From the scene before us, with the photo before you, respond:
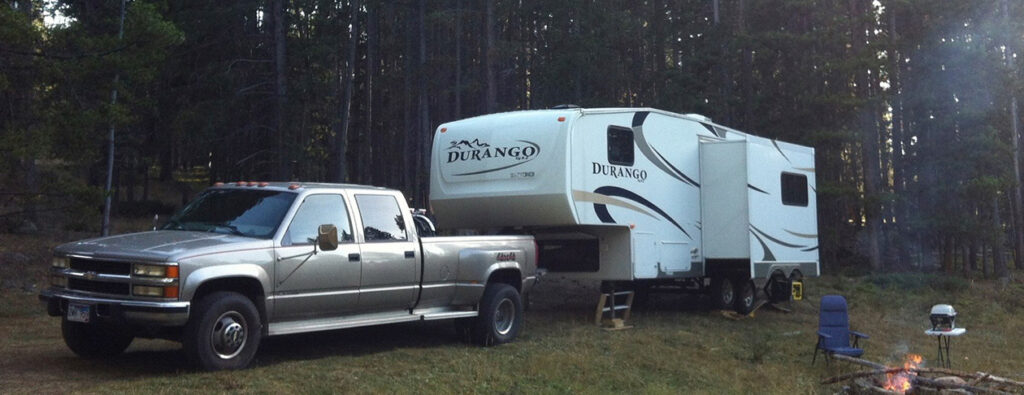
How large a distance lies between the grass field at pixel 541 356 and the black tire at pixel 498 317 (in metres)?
0.18

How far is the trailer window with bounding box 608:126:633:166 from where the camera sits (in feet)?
46.1

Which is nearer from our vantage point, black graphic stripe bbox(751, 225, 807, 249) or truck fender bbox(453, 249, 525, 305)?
truck fender bbox(453, 249, 525, 305)

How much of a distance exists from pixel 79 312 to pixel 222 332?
1223 millimetres

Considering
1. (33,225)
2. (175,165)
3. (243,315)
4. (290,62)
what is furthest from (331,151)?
(243,315)

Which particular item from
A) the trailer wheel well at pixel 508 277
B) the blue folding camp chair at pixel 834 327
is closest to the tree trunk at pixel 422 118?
the trailer wheel well at pixel 508 277

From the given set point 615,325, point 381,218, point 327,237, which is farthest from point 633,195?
point 327,237

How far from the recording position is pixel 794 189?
57.8 ft

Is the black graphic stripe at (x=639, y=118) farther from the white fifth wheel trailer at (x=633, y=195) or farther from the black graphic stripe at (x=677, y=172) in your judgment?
the black graphic stripe at (x=677, y=172)

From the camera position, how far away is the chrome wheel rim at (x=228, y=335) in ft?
27.0

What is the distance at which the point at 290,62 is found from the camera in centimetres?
2838

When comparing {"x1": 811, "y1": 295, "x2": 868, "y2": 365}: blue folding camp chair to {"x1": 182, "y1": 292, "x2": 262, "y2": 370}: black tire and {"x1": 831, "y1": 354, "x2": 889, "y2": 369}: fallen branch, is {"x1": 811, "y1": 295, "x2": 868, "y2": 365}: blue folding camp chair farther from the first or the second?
{"x1": 182, "y1": 292, "x2": 262, "y2": 370}: black tire

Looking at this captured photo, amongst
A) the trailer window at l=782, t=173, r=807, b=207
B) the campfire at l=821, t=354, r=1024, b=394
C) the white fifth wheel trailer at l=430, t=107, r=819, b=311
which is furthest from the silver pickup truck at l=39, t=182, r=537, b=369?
the trailer window at l=782, t=173, r=807, b=207

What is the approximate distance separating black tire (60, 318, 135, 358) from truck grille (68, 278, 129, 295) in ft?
1.53

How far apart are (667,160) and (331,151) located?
21.6m
